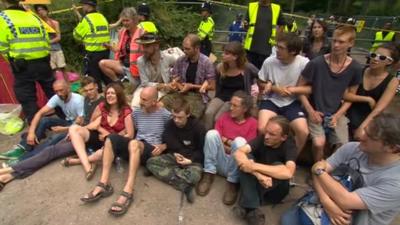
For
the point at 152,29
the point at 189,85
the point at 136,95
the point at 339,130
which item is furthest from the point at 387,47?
the point at 152,29

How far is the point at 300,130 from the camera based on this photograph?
11.4 ft

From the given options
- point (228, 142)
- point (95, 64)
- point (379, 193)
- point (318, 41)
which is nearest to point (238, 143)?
point (228, 142)

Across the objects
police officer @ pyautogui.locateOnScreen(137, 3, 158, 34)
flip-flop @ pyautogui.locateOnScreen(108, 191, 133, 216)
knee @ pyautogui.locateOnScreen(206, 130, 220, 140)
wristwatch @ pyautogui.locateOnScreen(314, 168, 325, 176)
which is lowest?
flip-flop @ pyautogui.locateOnScreen(108, 191, 133, 216)

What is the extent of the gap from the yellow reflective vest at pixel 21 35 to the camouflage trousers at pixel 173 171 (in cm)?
229

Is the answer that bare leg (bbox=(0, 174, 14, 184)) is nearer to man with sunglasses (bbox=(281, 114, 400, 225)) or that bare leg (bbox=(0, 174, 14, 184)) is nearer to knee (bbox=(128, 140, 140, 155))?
knee (bbox=(128, 140, 140, 155))

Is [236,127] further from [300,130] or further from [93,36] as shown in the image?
[93,36]

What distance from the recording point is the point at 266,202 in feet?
11.1

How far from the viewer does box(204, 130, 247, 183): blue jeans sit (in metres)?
3.36

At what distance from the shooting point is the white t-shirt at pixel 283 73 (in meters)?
3.63

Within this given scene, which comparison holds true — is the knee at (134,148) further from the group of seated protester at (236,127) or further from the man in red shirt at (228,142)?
the man in red shirt at (228,142)

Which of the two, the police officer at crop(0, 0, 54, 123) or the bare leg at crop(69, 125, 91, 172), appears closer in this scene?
the bare leg at crop(69, 125, 91, 172)

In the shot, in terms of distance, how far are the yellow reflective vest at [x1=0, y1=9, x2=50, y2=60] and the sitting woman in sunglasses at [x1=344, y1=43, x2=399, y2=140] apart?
3.97 metres

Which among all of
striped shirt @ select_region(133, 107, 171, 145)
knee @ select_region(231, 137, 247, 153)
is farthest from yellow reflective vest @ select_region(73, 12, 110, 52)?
knee @ select_region(231, 137, 247, 153)

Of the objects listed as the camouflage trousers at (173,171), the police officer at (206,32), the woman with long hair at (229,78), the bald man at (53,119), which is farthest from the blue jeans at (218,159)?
the police officer at (206,32)
